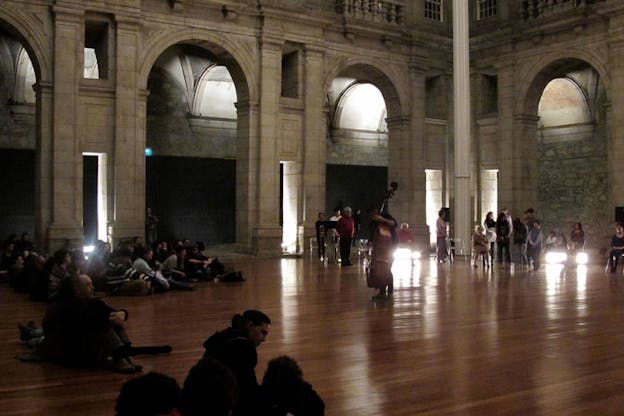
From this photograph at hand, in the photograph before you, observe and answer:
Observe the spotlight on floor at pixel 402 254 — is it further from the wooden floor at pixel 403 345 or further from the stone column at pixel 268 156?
the wooden floor at pixel 403 345

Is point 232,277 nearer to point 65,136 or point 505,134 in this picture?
point 65,136

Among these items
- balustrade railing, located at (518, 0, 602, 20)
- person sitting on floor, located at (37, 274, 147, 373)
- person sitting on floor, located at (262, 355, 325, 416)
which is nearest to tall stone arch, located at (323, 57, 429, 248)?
balustrade railing, located at (518, 0, 602, 20)

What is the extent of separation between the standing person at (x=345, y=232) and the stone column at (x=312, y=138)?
3656mm

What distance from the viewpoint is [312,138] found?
71.1 feet

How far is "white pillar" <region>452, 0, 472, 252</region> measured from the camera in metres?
17.4

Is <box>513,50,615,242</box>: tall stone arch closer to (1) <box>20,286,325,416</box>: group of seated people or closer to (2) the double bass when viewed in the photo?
(2) the double bass

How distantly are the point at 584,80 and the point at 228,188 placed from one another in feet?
46.1

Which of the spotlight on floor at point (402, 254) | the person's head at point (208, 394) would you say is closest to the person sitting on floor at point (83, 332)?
the person's head at point (208, 394)

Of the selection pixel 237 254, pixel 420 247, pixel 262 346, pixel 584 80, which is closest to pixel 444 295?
pixel 262 346

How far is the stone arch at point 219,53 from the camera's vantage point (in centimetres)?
1892

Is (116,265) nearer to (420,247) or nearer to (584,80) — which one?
(420,247)

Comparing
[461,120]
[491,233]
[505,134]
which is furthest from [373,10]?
[491,233]

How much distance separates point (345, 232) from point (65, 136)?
25.0 feet

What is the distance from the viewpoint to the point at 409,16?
78.3 feet
